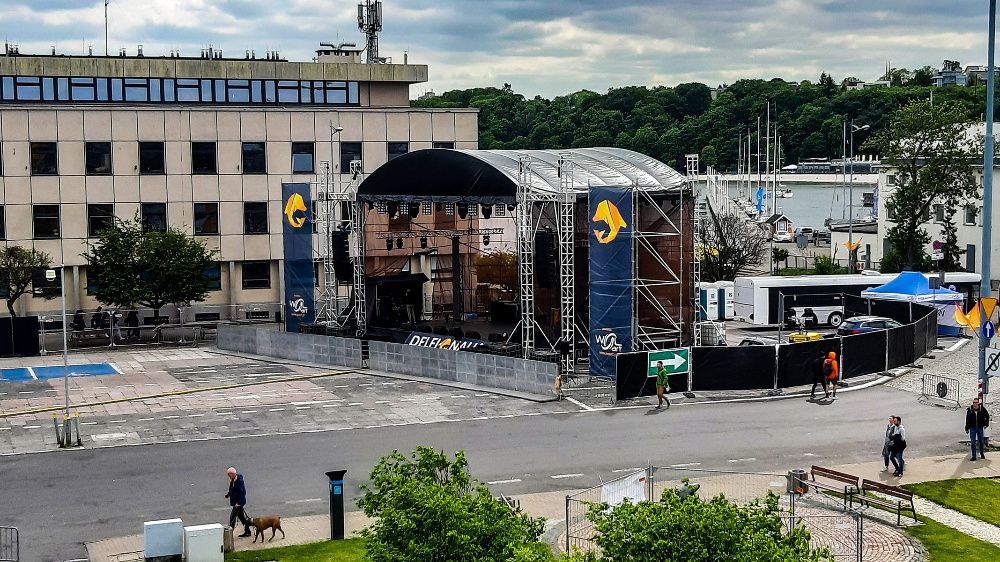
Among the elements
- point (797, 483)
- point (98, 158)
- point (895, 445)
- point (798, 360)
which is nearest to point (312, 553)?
point (797, 483)

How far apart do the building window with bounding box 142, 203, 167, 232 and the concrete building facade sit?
50 millimetres

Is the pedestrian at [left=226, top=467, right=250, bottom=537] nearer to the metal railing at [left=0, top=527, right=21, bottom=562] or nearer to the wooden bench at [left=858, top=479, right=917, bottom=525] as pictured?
the metal railing at [left=0, top=527, right=21, bottom=562]

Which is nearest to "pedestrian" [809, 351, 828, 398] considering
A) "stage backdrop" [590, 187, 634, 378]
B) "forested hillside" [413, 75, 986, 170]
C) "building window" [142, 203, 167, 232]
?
"stage backdrop" [590, 187, 634, 378]

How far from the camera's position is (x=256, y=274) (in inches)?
2427

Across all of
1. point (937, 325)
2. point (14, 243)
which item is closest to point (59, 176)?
point (14, 243)

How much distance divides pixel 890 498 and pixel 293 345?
88.1 feet

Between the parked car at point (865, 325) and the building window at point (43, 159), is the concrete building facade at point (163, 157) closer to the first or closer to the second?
the building window at point (43, 159)

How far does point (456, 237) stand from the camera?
55.9 metres

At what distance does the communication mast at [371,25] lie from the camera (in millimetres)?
73725

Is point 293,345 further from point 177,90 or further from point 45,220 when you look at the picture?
point 177,90

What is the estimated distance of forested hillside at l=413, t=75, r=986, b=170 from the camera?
157 m

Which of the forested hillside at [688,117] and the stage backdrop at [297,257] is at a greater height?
the forested hillside at [688,117]

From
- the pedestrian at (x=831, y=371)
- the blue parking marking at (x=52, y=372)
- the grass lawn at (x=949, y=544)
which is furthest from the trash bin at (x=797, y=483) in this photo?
the blue parking marking at (x=52, y=372)

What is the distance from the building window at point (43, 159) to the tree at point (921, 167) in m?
41.6
